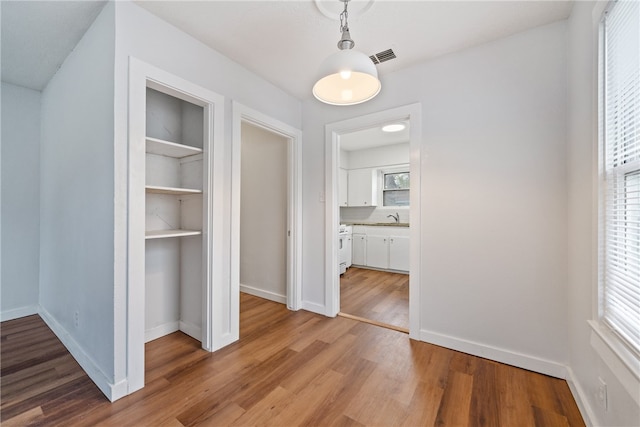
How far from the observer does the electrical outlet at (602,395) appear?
1.27 meters

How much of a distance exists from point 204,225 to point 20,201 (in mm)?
2521

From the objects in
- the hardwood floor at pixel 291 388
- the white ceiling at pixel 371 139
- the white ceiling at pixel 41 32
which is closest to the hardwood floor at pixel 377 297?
the hardwood floor at pixel 291 388

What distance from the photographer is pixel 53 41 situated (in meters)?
2.16

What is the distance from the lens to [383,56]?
7.73 feet

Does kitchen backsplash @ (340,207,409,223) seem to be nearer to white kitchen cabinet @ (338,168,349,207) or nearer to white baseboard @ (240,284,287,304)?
white kitchen cabinet @ (338,168,349,207)

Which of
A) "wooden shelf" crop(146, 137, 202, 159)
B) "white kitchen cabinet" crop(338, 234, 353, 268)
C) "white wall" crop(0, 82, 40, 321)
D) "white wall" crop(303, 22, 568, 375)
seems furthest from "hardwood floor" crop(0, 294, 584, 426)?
"white kitchen cabinet" crop(338, 234, 353, 268)

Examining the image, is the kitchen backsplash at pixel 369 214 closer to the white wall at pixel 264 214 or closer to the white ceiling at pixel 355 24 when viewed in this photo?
the white wall at pixel 264 214

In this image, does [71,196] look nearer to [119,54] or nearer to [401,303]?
[119,54]

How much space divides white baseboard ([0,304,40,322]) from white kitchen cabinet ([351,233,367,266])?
4754 millimetres

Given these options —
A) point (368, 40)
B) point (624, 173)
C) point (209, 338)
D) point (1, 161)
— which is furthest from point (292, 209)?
point (1, 161)

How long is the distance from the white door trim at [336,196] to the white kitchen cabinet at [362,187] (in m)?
2.85

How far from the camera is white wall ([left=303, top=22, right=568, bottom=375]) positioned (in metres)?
1.93

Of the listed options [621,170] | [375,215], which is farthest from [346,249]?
[621,170]

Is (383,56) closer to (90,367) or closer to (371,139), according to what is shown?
(371,139)
